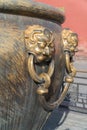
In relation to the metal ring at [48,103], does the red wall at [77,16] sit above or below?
above

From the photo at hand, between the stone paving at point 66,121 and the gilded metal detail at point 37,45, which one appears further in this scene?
the stone paving at point 66,121

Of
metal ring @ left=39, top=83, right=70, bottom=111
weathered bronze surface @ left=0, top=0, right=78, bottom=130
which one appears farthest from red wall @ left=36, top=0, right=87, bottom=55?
weathered bronze surface @ left=0, top=0, right=78, bottom=130

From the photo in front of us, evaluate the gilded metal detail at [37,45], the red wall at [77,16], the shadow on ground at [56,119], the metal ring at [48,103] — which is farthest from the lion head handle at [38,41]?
the red wall at [77,16]

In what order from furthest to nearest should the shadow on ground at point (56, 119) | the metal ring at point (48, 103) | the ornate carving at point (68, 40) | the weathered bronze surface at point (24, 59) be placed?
the shadow on ground at point (56, 119) < the ornate carving at point (68, 40) < the metal ring at point (48, 103) < the weathered bronze surface at point (24, 59)

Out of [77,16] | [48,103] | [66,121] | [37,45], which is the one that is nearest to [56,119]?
[66,121]

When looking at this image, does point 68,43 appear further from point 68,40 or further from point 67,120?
point 67,120

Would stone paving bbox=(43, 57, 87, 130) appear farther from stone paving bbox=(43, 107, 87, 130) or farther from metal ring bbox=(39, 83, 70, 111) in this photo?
metal ring bbox=(39, 83, 70, 111)

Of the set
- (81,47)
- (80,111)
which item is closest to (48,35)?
(80,111)

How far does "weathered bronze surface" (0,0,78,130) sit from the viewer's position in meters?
2.02

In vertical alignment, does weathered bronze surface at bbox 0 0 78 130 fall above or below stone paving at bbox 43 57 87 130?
above

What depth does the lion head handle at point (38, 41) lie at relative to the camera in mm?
2062

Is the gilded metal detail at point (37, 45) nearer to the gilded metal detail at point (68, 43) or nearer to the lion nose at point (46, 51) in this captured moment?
the lion nose at point (46, 51)

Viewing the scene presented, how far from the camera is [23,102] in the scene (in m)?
2.14

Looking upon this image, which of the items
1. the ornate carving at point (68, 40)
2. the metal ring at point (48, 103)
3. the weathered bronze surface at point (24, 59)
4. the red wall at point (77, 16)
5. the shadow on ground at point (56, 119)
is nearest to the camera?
the weathered bronze surface at point (24, 59)
